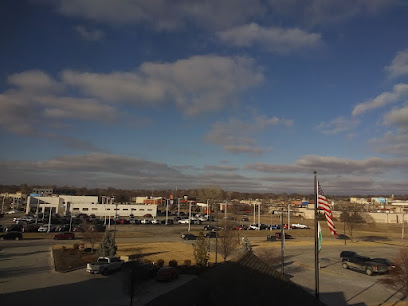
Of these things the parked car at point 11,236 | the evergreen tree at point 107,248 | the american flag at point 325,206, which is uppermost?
the american flag at point 325,206

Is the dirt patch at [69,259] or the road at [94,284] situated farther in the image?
the dirt patch at [69,259]

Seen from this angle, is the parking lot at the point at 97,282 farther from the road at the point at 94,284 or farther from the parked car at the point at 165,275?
Result: the parked car at the point at 165,275

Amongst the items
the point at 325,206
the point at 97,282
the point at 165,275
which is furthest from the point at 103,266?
the point at 325,206

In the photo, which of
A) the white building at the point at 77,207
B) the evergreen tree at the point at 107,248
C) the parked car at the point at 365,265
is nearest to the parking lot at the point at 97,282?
the parked car at the point at 365,265

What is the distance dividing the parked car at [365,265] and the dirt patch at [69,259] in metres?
29.5

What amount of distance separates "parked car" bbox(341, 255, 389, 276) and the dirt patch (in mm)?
29467

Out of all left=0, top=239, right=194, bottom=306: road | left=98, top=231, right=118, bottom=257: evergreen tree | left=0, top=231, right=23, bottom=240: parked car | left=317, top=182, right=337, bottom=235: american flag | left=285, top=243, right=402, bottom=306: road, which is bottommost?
left=285, top=243, right=402, bottom=306: road

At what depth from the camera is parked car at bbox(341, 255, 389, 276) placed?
3241 centimetres

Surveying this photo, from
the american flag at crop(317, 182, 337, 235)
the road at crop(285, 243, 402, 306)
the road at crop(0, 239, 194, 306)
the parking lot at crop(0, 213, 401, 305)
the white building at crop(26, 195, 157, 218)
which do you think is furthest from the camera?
the white building at crop(26, 195, 157, 218)

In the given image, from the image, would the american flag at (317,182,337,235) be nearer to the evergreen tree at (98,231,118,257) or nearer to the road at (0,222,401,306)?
the road at (0,222,401,306)

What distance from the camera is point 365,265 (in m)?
33.2

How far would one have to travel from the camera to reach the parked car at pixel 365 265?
106 ft

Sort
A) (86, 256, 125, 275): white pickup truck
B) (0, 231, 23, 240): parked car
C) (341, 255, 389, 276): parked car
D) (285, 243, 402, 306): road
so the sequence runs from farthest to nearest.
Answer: (0, 231, 23, 240): parked car < (341, 255, 389, 276): parked car < (86, 256, 125, 275): white pickup truck < (285, 243, 402, 306): road

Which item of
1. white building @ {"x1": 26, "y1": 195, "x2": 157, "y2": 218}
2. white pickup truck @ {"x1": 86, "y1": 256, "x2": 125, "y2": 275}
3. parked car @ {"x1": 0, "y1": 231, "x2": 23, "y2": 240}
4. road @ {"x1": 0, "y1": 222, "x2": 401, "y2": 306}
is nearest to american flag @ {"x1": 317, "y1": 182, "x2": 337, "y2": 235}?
road @ {"x1": 0, "y1": 222, "x2": 401, "y2": 306}
